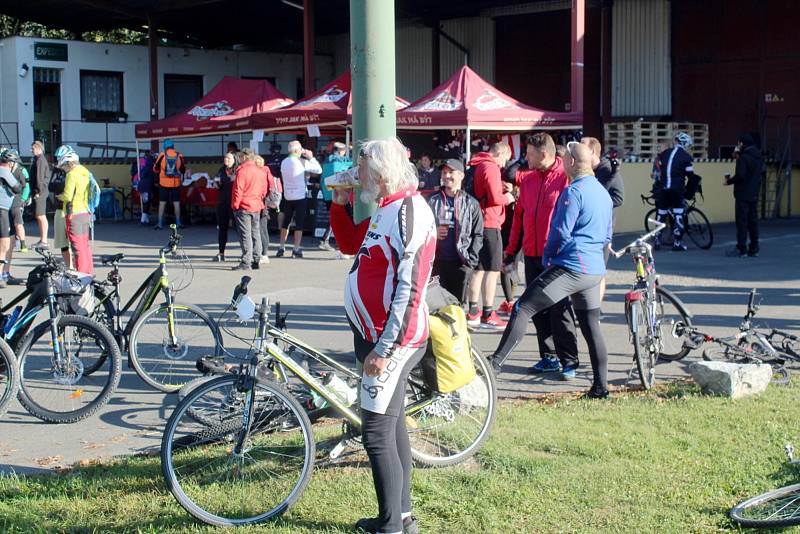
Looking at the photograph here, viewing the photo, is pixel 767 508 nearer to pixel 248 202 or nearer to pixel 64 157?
pixel 64 157

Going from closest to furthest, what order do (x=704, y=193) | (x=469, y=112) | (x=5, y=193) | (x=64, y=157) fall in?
(x=64, y=157)
(x=5, y=193)
(x=469, y=112)
(x=704, y=193)

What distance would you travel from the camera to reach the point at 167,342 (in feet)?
25.6

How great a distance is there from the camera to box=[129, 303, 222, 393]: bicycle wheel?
7684 millimetres

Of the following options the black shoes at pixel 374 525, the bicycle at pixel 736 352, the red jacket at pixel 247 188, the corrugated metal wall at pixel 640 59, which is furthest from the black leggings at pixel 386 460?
the corrugated metal wall at pixel 640 59

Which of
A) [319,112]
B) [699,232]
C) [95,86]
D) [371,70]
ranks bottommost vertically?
[699,232]

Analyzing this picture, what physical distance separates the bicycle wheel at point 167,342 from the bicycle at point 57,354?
1.97 ft

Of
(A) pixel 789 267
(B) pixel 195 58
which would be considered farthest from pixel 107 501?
(B) pixel 195 58

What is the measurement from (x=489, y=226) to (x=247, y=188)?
232 inches

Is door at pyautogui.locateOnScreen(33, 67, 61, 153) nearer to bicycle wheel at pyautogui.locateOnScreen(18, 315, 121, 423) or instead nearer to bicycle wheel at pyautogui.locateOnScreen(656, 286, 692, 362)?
bicycle wheel at pyautogui.locateOnScreen(18, 315, 121, 423)

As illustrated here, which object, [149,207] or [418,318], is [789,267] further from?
[149,207]

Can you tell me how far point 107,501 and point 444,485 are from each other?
70.8 inches

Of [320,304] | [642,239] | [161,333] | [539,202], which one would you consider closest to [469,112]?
[320,304]

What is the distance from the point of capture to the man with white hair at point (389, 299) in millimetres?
4270

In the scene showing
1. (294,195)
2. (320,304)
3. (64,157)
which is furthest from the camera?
(294,195)
